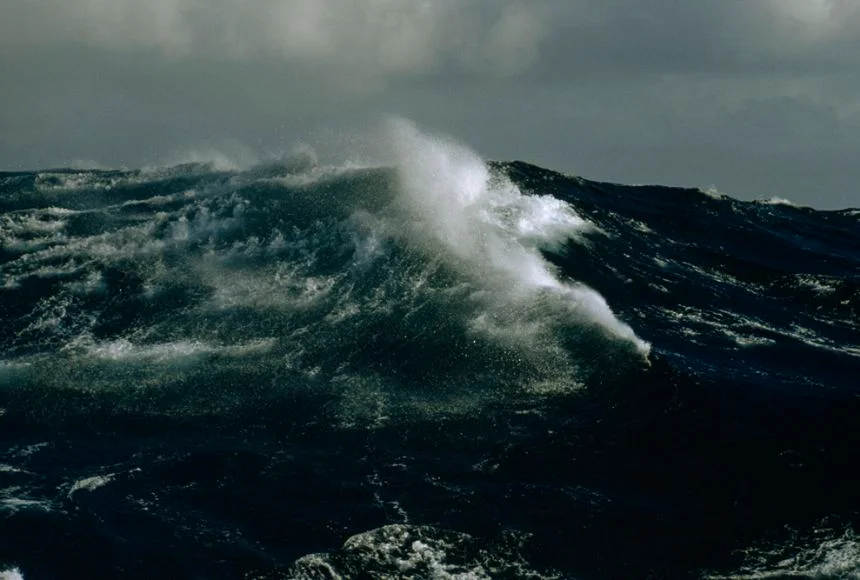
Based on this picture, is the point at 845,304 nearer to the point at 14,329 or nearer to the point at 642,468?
the point at 642,468

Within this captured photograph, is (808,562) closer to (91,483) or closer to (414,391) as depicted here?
(414,391)

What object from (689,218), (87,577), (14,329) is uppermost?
(689,218)

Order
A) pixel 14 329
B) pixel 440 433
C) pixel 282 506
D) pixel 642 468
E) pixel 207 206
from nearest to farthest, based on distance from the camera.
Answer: pixel 282 506, pixel 642 468, pixel 440 433, pixel 14 329, pixel 207 206

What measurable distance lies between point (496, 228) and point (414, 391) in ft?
56.2

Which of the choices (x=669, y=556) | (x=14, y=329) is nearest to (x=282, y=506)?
(x=669, y=556)

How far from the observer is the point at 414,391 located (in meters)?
33.2

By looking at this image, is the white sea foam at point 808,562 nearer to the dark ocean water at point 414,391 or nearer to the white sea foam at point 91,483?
the dark ocean water at point 414,391

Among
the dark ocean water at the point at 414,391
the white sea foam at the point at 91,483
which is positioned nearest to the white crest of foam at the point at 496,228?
the dark ocean water at the point at 414,391

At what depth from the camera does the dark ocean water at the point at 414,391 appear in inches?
920

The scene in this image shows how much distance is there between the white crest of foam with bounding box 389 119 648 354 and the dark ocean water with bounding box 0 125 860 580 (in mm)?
216

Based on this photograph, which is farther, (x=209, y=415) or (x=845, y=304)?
(x=845, y=304)

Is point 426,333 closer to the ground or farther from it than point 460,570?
farther from it

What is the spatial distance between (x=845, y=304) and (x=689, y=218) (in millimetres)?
21408

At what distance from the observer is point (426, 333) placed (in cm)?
3769
